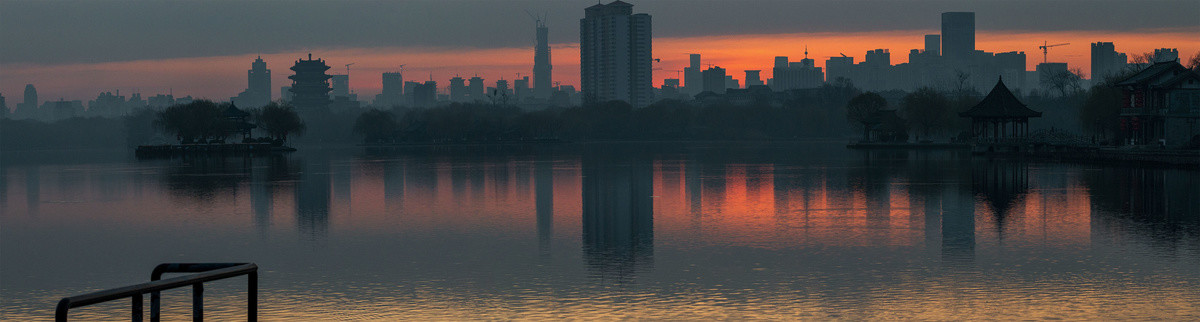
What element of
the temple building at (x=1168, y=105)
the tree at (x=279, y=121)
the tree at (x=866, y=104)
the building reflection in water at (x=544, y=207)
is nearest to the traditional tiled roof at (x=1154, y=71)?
the temple building at (x=1168, y=105)

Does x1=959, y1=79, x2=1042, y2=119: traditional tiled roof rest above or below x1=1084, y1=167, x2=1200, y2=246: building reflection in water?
above

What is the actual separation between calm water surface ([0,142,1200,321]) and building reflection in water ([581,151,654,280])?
0.09 meters

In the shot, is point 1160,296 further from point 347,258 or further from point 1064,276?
point 347,258

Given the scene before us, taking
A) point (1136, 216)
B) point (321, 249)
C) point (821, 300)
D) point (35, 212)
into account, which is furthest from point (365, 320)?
point (35, 212)

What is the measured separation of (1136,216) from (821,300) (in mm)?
17079

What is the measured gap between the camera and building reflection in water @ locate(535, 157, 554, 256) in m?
24.5

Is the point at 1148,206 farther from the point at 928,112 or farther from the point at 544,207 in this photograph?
the point at 928,112

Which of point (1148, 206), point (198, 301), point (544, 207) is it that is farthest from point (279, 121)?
point (198, 301)

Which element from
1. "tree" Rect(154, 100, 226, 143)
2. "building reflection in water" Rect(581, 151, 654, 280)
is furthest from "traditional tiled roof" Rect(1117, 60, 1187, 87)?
"tree" Rect(154, 100, 226, 143)

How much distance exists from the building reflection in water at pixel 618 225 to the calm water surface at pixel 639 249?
0.29ft

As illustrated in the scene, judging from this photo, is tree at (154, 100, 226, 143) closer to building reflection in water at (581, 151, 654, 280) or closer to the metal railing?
building reflection in water at (581, 151, 654, 280)

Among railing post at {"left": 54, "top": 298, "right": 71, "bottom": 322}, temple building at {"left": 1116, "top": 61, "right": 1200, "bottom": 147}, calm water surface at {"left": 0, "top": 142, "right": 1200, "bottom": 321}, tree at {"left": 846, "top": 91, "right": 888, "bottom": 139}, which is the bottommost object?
calm water surface at {"left": 0, "top": 142, "right": 1200, "bottom": 321}

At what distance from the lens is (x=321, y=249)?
23844 mm

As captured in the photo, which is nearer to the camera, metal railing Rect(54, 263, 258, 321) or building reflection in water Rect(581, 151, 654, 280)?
metal railing Rect(54, 263, 258, 321)
